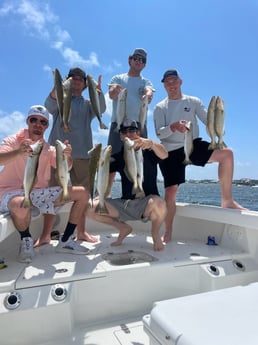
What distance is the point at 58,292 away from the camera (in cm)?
277

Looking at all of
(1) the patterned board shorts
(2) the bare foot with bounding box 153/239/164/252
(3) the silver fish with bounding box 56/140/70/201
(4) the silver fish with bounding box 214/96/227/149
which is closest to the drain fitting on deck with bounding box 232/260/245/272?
(2) the bare foot with bounding box 153/239/164/252

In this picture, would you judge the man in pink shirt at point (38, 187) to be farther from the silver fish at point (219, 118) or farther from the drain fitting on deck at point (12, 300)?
the silver fish at point (219, 118)

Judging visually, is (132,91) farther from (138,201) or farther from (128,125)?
(138,201)

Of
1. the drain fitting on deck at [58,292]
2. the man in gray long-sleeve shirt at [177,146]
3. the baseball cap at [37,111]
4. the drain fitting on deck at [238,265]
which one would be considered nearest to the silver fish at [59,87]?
the baseball cap at [37,111]

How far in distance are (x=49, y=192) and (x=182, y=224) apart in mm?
2289

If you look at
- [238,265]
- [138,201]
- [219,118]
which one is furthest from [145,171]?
[238,265]

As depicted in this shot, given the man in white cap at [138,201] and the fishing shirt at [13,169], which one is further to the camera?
the man in white cap at [138,201]

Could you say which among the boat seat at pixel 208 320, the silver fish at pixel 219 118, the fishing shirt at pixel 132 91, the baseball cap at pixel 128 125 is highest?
the fishing shirt at pixel 132 91

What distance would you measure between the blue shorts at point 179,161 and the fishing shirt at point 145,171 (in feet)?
1.02

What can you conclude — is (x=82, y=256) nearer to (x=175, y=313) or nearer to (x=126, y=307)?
(x=126, y=307)

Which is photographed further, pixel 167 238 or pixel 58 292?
pixel 167 238

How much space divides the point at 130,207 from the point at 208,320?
2.68 m

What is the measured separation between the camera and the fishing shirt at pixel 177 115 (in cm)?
482

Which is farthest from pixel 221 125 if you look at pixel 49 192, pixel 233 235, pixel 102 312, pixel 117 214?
pixel 102 312
